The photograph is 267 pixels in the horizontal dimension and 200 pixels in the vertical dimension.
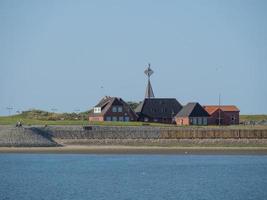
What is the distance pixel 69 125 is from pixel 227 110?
2690 cm

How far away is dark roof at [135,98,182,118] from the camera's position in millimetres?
111250

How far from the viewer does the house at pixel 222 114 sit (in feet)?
360

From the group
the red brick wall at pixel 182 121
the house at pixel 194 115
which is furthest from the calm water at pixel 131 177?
the red brick wall at pixel 182 121

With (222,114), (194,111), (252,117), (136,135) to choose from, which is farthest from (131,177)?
(252,117)

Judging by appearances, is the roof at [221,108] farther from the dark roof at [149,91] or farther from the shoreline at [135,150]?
the shoreline at [135,150]

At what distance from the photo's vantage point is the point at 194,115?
107 metres

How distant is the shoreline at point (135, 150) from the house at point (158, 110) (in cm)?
2914

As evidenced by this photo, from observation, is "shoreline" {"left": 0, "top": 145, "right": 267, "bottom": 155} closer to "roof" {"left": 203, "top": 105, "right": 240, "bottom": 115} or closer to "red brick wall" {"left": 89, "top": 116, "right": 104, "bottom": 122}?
"red brick wall" {"left": 89, "top": 116, "right": 104, "bottom": 122}

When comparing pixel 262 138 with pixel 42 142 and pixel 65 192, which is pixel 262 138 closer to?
pixel 42 142

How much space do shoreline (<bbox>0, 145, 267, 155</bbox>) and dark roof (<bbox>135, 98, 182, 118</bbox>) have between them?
29310 millimetres

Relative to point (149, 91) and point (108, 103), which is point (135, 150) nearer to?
point (108, 103)

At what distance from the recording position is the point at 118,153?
258 ft

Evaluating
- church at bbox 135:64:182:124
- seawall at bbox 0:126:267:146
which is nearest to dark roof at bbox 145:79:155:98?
church at bbox 135:64:182:124

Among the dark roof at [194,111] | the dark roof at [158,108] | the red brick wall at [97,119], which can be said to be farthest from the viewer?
the dark roof at [158,108]
